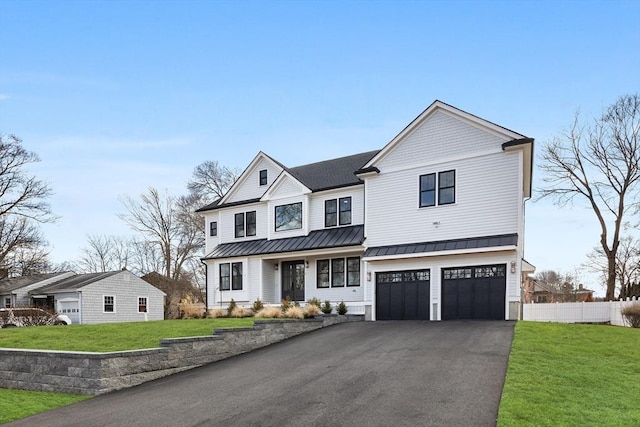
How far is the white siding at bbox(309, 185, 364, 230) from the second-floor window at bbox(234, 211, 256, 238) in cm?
412

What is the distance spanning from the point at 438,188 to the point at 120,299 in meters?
28.0

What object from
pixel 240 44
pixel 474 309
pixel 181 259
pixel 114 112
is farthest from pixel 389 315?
pixel 181 259

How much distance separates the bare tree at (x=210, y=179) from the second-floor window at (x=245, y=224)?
20.0 meters

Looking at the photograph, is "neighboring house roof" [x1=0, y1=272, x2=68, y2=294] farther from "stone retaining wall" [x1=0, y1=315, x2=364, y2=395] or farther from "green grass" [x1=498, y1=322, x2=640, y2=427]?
"green grass" [x1=498, y1=322, x2=640, y2=427]

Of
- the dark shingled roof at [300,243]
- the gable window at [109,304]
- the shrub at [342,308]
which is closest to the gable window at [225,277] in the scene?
the dark shingled roof at [300,243]

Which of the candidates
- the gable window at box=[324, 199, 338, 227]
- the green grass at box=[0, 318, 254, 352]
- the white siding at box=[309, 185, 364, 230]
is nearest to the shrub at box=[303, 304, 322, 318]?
the green grass at box=[0, 318, 254, 352]

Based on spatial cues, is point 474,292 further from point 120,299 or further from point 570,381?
point 120,299

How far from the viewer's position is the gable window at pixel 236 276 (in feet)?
88.6

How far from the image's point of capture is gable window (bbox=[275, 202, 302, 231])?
25922 mm

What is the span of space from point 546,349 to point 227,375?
7.65 meters

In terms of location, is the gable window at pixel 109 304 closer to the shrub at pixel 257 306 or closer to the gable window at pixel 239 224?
the gable window at pixel 239 224

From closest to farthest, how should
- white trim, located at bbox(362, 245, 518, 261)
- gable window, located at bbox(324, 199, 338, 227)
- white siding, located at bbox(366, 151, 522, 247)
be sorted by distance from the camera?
1. white trim, located at bbox(362, 245, 518, 261)
2. white siding, located at bbox(366, 151, 522, 247)
3. gable window, located at bbox(324, 199, 338, 227)

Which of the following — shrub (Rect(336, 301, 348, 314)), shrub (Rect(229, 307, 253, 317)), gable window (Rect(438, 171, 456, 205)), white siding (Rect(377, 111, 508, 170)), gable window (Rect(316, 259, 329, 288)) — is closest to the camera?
white siding (Rect(377, 111, 508, 170))

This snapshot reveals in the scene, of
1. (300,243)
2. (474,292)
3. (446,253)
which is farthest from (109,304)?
(474,292)
